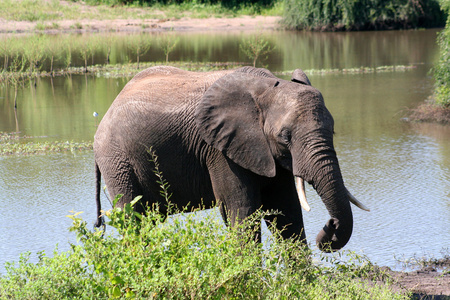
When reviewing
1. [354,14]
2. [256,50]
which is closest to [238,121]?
[256,50]

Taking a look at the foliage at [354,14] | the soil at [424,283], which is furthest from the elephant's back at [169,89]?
the foliage at [354,14]

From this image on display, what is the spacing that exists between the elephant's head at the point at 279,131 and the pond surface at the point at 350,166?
66.0 inches

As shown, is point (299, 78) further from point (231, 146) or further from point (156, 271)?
point (156, 271)

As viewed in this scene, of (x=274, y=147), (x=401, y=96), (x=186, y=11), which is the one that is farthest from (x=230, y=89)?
(x=186, y=11)

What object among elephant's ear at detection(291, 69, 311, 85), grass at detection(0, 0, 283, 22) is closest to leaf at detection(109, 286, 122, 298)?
elephant's ear at detection(291, 69, 311, 85)

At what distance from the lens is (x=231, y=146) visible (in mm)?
5398

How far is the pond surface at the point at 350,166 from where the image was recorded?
777 centimetres

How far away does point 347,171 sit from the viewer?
1032cm

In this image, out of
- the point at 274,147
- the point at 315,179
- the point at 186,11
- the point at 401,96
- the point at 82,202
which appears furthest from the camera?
the point at 186,11

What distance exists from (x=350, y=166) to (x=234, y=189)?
5472 mm

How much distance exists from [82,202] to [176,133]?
12.6 feet

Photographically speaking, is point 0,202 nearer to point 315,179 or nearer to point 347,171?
point 347,171

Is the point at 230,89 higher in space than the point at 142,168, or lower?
higher

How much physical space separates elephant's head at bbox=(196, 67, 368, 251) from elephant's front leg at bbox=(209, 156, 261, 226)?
15cm
